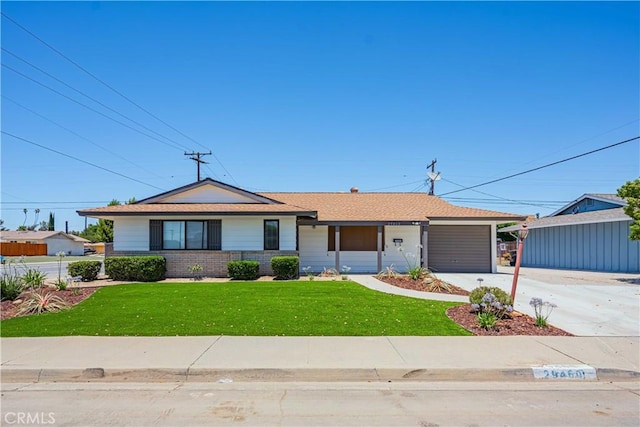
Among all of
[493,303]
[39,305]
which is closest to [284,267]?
[39,305]

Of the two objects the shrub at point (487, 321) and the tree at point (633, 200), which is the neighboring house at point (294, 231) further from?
the shrub at point (487, 321)

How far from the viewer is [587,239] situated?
26.0 meters

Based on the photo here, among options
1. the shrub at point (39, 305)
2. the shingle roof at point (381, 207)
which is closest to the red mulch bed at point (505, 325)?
the shrub at point (39, 305)

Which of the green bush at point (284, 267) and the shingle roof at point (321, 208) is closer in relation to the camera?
the green bush at point (284, 267)

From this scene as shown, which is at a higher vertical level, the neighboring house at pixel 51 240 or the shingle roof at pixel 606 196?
the shingle roof at pixel 606 196

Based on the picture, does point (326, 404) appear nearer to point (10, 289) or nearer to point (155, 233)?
point (10, 289)

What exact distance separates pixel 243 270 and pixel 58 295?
256 inches

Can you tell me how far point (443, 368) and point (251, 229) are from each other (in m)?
13.4

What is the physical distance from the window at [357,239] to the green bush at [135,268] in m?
7.96

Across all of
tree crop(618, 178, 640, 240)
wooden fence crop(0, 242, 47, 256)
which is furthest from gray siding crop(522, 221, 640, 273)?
wooden fence crop(0, 242, 47, 256)

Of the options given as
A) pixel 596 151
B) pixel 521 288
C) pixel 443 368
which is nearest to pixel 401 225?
pixel 521 288

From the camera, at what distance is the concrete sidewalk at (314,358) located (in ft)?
20.0

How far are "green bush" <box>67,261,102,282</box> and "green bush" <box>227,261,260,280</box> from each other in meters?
5.37

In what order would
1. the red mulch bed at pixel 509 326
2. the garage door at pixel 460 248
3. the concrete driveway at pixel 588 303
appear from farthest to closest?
1. the garage door at pixel 460 248
2. the concrete driveway at pixel 588 303
3. the red mulch bed at pixel 509 326
